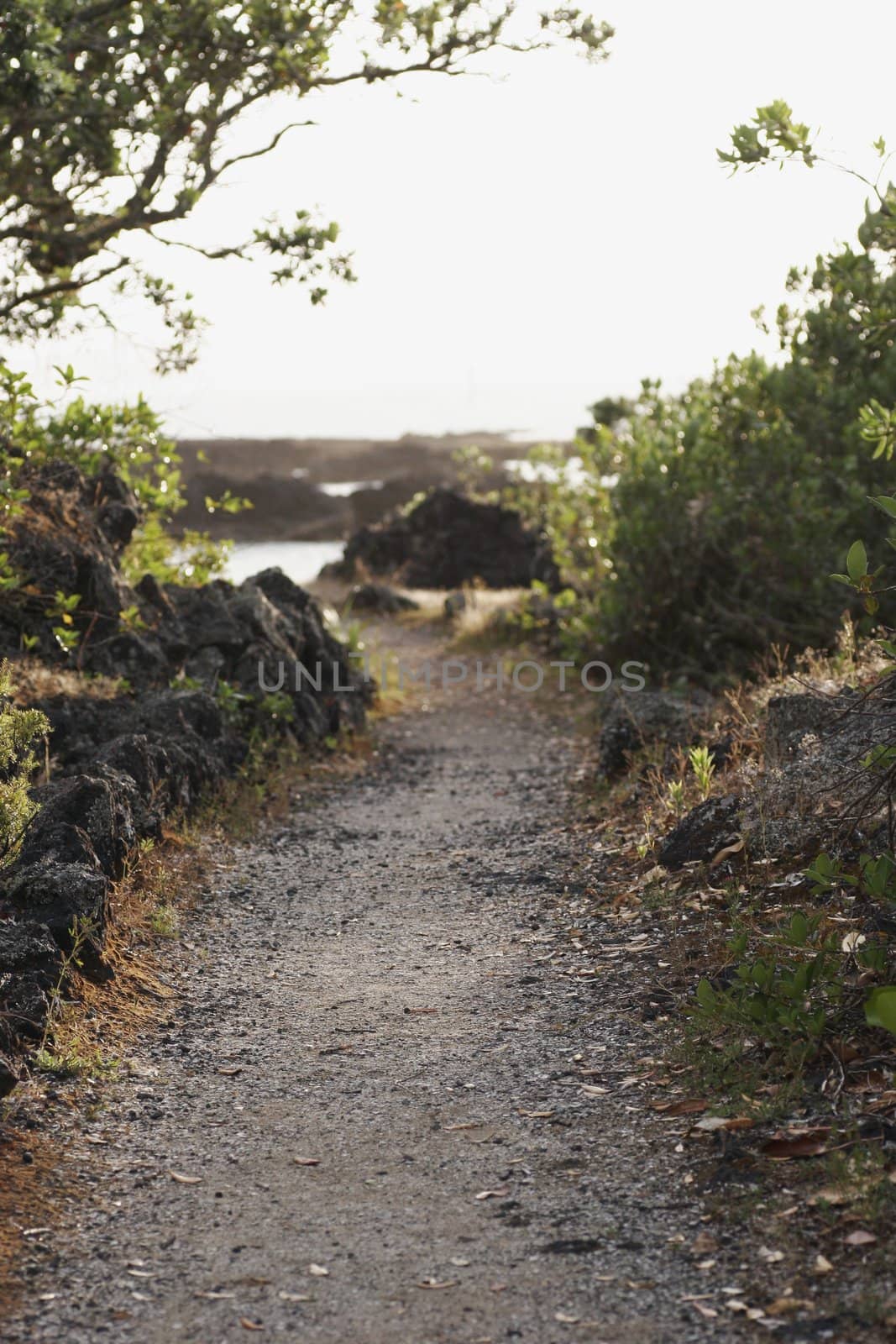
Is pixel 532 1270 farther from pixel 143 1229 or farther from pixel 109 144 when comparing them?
pixel 109 144

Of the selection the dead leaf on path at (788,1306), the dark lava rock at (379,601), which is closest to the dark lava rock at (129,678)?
the dead leaf on path at (788,1306)

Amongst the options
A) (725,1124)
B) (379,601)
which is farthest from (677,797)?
(379,601)

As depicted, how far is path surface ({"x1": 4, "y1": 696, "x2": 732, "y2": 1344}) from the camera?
396 centimetres

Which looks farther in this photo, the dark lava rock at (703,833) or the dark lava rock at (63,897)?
the dark lava rock at (703,833)

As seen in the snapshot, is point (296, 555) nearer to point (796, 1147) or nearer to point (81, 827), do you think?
point (81, 827)

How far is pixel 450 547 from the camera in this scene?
27734 millimetres

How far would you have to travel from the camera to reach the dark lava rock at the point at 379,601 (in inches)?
921

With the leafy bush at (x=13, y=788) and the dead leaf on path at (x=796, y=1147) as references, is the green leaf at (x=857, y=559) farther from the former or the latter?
the leafy bush at (x=13, y=788)

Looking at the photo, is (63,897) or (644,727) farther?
(644,727)

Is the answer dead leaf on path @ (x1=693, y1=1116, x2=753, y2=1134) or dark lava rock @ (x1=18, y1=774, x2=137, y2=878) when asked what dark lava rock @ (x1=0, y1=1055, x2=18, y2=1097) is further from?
dead leaf on path @ (x1=693, y1=1116, x2=753, y2=1134)

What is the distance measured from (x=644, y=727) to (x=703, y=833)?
3.19 meters

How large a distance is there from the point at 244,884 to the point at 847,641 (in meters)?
4.57

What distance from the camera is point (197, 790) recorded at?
982cm

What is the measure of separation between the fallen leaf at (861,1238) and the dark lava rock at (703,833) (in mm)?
3682
